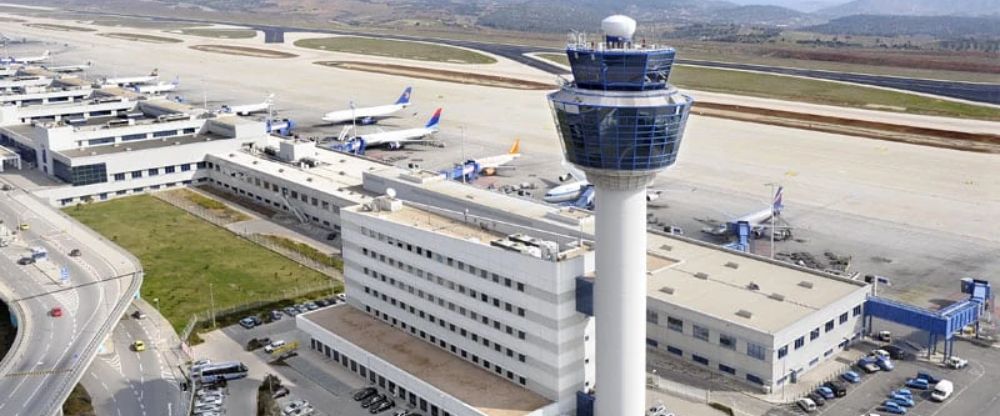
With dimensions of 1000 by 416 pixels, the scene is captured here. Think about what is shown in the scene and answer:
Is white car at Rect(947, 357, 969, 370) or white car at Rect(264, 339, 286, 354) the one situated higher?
white car at Rect(264, 339, 286, 354)

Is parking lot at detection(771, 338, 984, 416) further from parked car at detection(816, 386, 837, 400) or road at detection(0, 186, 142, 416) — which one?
road at detection(0, 186, 142, 416)

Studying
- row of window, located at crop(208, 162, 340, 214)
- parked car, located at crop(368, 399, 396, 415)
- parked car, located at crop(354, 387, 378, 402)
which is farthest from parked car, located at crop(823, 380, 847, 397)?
row of window, located at crop(208, 162, 340, 214)

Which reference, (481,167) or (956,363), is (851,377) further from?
(481,167)

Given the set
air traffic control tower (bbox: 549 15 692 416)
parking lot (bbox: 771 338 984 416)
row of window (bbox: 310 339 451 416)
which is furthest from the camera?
parking lot (bbox: 771 338 984 416)

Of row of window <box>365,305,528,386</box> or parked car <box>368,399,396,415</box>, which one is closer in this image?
row of window <box>365,305,528,386</box>

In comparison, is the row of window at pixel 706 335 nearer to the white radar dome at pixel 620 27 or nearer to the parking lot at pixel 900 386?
the parking lot at pixel 900 386

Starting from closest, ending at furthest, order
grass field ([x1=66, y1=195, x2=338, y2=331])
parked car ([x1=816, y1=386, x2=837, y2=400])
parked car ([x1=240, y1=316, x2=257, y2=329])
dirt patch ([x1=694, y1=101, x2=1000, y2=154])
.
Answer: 1. parked car ([x1=816, y1=386, x2=837, y2=400])
2. parked car ([x1=240, y1=316, x2=257, y2=329])
3. grass field ([x1=66, y1=195, x2=338, y2=331])
4. dirt patch ([x1=694, y1=101, x2=1000, y2=154])

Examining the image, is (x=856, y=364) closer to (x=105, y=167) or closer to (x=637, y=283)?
(x=637, y=283)

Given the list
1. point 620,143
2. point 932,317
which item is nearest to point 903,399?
point 932,317
